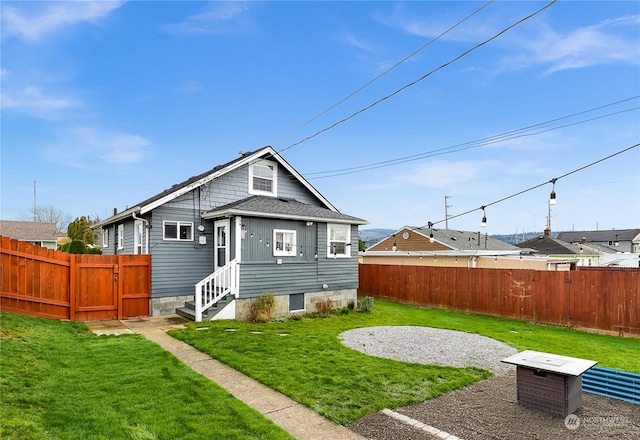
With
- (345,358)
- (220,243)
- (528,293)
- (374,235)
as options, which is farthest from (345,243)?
(374,235)

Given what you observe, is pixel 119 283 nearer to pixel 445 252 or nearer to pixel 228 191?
pixel 228 191

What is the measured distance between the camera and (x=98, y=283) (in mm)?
11031

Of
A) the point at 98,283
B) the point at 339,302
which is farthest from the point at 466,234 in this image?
the point at 98,283

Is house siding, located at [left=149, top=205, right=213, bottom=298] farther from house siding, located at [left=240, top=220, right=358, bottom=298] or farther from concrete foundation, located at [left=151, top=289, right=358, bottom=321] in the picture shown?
house siding, located at [left=240, top=220, right=358, bottom=298]

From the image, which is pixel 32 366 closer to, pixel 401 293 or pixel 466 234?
pixel 401 293

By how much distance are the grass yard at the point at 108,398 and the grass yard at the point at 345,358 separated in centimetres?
97

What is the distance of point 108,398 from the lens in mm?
4742

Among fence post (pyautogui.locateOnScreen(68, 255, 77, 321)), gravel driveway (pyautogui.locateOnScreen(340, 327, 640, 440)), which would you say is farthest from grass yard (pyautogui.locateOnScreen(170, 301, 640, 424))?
fence post (pyautogui.locateOnScreen(68, 255, 77, 321))

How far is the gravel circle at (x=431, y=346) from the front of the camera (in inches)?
288

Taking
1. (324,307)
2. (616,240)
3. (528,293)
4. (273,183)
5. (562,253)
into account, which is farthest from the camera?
(616,240)

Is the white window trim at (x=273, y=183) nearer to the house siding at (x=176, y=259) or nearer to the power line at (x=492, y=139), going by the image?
the house siding at (x=176, y=259)

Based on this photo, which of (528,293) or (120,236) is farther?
(120,236)

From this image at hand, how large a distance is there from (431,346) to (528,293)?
7.22 m

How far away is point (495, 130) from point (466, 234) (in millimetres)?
15186
